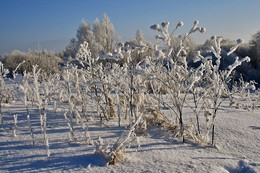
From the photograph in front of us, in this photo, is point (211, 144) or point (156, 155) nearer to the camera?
point (156, 155)

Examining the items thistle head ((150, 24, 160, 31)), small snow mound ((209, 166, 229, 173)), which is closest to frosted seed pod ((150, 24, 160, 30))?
thistle head ((150, 24, 160, 31))

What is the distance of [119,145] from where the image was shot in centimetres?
125

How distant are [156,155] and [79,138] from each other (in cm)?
61

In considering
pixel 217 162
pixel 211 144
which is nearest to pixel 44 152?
pixel 217 162

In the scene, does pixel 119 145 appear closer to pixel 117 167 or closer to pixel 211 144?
pixel 117 167

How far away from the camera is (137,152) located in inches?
54.1

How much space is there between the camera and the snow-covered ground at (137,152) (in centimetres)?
118

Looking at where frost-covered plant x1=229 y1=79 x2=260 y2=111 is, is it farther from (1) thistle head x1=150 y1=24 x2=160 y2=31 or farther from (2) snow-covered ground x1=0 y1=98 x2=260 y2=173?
(1) thistle head x1=150 y1=24 x2=160 y2=31

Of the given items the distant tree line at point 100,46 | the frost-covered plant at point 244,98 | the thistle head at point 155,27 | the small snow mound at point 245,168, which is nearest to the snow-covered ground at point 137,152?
the small snow mound at point 245,168

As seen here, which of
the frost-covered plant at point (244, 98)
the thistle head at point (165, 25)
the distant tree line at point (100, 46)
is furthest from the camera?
the distant tree line at point (100, 46)

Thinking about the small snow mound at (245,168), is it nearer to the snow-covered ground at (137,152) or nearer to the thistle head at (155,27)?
the snow-covered ground at (137,152)

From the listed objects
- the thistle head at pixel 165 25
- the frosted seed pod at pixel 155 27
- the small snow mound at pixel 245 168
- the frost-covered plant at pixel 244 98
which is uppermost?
the thistle head at pixel 165 25

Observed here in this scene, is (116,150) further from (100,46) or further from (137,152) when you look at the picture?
(100,46)

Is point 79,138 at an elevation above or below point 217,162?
above
